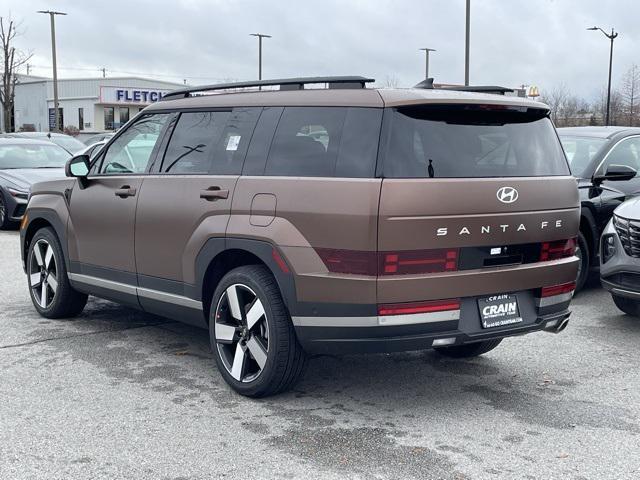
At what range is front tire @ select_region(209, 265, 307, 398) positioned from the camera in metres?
4.71

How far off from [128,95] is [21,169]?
4912 centimetres

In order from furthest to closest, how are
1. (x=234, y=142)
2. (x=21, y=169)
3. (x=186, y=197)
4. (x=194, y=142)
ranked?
(x=21, y=169), (x=194, y=142), (x=186, y=197), (x=234, y=142)

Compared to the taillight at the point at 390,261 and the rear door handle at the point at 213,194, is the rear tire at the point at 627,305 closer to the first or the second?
the taillight at the point at 390,261

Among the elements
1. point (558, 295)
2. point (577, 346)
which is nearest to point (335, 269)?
point (558, 295)

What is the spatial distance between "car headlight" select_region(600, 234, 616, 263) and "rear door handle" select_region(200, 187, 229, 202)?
12.1ft

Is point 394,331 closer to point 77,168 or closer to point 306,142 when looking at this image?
point 306,142

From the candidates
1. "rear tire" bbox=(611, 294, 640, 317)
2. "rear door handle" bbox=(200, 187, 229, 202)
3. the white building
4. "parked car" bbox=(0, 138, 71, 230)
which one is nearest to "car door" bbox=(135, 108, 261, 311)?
"rear door handle" bbox=(200, 187, 229, 202)

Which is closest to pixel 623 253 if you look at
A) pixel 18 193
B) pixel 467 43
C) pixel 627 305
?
pixel 627 305

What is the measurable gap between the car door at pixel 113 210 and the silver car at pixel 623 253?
3877 millimetres

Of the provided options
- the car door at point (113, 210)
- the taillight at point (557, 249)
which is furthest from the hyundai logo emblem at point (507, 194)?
the car door at point (113, 210)

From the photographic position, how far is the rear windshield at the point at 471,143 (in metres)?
4.45

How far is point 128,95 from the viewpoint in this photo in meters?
62.1

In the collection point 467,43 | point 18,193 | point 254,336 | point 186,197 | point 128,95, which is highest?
point 128,95

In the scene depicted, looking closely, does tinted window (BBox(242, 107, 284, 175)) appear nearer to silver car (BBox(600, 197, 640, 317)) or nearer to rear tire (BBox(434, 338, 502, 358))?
rear tire (BBox(434, 338, 502, 358))
